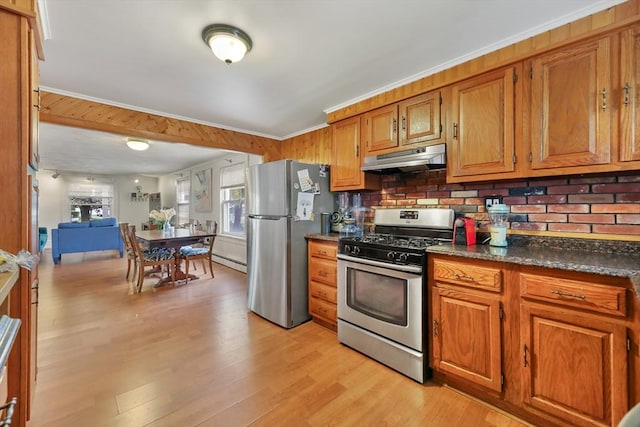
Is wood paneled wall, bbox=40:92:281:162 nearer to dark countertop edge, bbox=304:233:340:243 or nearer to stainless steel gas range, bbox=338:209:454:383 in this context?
dark countertop edge, bbox=304:233:340:243

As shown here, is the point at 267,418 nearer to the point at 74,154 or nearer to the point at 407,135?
the point at 407,135

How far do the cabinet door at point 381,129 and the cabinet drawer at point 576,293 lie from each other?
1.47 meters

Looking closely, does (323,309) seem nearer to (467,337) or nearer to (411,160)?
(467,337)

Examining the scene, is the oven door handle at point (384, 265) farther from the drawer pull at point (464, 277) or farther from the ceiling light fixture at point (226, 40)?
the ceiling light fixture at point (226, 40)

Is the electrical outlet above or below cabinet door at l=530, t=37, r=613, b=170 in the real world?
below

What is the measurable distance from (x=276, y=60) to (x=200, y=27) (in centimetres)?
56

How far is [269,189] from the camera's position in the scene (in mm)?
2916

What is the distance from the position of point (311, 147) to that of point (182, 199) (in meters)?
5.74

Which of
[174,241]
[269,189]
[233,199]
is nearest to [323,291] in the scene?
[269,189]

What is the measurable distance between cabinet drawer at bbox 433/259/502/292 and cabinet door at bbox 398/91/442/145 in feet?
3.38

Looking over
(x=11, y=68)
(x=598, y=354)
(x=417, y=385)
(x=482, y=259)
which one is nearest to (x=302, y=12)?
(x=11, y=68)

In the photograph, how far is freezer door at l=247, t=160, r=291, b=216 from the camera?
2.77 metres

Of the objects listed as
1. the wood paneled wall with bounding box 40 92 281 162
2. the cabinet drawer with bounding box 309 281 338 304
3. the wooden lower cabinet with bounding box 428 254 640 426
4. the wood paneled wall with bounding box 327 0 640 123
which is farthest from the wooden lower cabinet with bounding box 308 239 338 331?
the wood paneled wall with bounding box 40 92 281 162

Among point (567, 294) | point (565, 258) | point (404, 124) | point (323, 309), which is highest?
point (404, 124)
